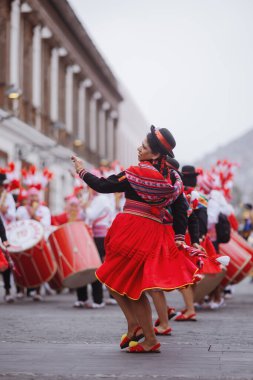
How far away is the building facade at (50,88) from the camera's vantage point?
101 feet

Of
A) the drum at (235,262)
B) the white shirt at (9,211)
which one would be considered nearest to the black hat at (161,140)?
the drum at (235,262)

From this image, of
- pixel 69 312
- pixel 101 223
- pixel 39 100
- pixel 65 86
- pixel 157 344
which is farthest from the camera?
pixel 65 86

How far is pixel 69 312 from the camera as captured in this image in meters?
12.8

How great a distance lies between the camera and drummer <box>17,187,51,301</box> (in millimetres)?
16047

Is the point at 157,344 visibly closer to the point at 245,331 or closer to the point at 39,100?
the point at 245,331

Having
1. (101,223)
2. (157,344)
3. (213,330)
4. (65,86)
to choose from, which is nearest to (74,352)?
(157,344)

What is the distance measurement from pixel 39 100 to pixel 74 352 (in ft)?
92.5

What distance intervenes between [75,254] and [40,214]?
266 centimetres

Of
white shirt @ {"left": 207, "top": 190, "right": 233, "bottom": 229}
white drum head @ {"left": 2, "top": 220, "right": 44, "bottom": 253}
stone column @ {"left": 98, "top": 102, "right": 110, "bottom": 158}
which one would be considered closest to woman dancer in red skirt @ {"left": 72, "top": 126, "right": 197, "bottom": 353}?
white shirt @ {"left": 207, "top": 190, "right": 233, "bottom": 229}

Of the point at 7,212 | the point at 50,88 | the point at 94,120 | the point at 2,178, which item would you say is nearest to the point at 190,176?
the point at 2,178

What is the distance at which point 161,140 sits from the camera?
807cm

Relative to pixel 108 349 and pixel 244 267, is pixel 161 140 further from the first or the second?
pixel 244 267

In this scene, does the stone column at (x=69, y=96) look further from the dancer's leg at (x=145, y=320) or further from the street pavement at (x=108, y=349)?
the dancer's leg at (x=145, y=320)

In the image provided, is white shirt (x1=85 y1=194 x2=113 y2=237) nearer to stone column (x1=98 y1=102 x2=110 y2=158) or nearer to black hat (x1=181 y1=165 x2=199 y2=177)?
black hat (x1=181 y1=165 x2=199 y2=177)
